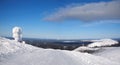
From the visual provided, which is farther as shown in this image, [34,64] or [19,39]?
[19,39]

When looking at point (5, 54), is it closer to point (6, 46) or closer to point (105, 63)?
point (6, 46)

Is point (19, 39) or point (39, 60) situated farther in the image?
point (19, 39)

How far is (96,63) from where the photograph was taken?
22.0 metres

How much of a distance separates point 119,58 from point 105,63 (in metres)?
5.02

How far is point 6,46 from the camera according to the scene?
24766 mm

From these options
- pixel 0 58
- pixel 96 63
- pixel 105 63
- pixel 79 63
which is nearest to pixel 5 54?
→ pixel 0 58

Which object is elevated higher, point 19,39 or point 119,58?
point 19,39

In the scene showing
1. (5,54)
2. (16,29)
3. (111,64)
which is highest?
(16,29)

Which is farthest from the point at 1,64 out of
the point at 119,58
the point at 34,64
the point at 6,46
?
the point at 119,58

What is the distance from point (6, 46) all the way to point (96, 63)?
11.6 meters

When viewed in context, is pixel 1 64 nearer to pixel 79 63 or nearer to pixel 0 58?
pixel 0 58

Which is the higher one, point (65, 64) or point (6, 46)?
point (6, 46)

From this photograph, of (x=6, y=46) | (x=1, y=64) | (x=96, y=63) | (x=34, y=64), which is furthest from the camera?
(x=6, y=46)

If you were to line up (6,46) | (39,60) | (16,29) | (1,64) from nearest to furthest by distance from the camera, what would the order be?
(1,64) → (39,60) → (6,46) → (16,29)
